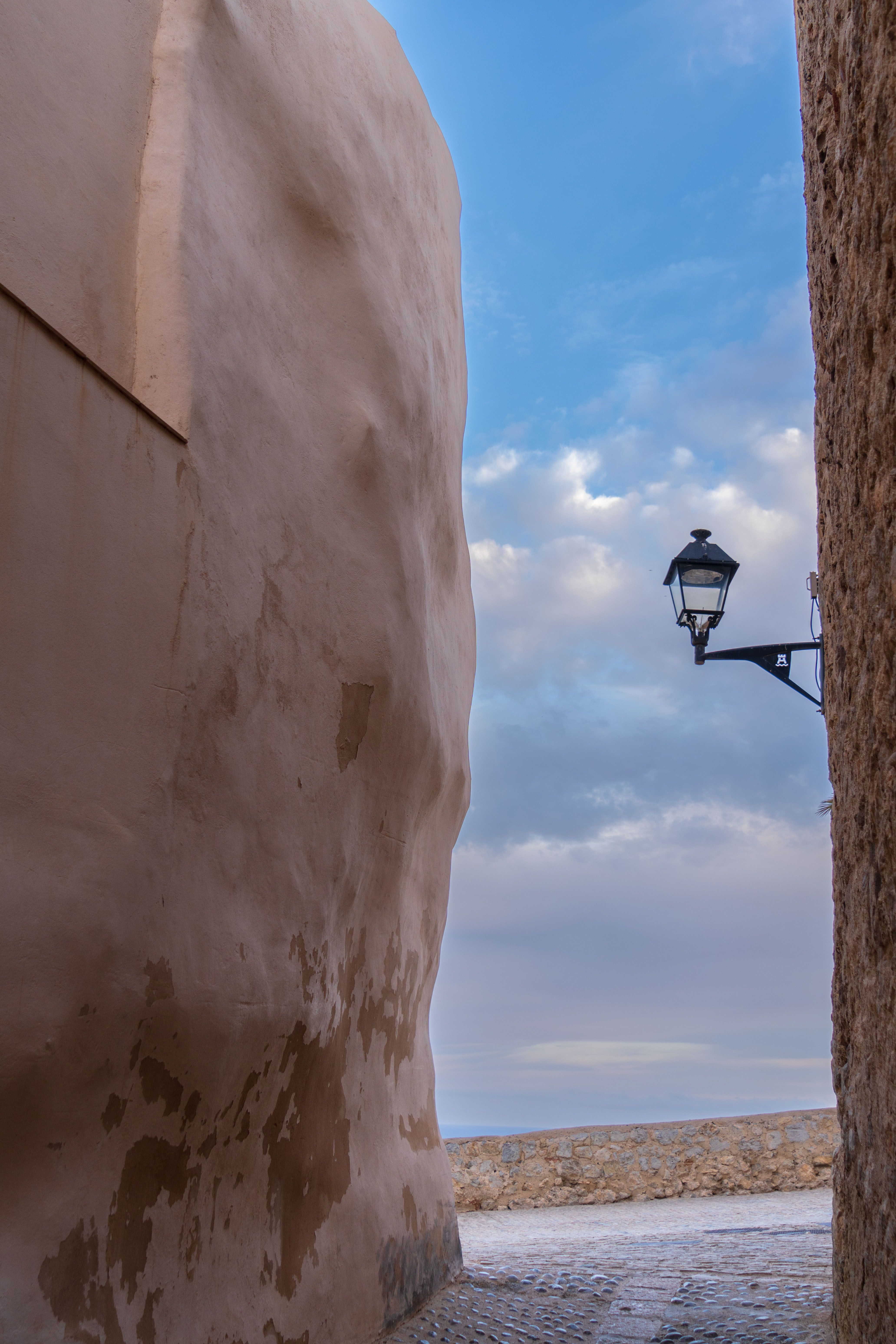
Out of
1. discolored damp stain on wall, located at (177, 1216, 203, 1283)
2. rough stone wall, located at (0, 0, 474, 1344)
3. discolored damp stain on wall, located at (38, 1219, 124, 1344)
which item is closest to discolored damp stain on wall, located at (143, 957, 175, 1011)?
rough stone wall, located at (0, 0, 474, 1344)

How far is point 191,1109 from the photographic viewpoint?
3.05 meters

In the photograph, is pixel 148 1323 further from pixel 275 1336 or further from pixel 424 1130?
pixel 424 1130

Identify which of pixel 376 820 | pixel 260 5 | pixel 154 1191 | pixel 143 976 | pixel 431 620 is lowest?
pixel 154 1191

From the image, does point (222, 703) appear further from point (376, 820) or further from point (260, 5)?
point (260, 5)

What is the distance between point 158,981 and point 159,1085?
1.00 ft

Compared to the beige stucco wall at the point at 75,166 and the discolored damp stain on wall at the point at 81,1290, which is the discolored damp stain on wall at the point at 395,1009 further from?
the beige stucco wall at the point at 75,166

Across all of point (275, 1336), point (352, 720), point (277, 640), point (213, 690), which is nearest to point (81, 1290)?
point (275, 1336)

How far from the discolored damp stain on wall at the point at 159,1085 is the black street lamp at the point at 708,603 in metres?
4.03

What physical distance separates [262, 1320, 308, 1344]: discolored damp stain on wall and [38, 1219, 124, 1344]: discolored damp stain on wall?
725mm

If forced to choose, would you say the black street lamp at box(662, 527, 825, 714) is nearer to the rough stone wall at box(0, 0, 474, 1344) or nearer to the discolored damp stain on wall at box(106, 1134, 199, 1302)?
the rough stone wall at box(0, 0, 474, 1344)

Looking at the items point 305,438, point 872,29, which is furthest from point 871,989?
point 305,438

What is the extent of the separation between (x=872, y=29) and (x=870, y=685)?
59.0 inches

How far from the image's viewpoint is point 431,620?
5.17m

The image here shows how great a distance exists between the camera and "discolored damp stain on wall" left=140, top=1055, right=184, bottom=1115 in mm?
2842
